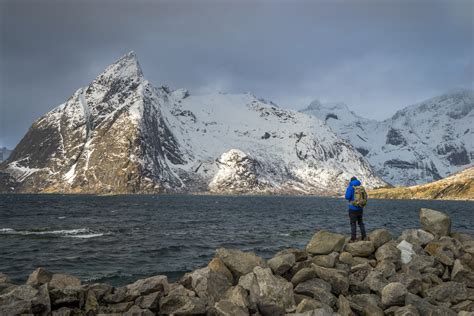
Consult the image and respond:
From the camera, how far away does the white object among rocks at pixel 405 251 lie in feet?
76.4

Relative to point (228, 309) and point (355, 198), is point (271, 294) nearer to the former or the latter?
point (228, 309)

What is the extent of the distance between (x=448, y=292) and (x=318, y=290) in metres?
6.69

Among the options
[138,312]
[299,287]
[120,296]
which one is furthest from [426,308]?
[120,296]

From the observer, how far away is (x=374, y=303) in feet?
60.3

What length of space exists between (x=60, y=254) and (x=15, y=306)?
26.8 meters

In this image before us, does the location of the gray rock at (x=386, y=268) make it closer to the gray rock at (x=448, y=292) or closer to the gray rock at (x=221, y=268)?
the gray rock at (x=448, y=292)

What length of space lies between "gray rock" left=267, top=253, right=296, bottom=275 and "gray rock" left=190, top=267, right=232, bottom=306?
2890 millimetres

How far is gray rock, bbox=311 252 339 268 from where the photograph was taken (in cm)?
2175

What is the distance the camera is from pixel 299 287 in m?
19.1

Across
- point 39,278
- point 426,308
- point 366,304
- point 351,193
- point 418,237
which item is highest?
point 351,193

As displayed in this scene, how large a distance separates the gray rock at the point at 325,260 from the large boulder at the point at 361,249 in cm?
207

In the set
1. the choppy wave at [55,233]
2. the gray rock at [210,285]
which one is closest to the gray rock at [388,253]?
the gray rock at [210,285]

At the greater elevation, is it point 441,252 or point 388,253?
point 388,253

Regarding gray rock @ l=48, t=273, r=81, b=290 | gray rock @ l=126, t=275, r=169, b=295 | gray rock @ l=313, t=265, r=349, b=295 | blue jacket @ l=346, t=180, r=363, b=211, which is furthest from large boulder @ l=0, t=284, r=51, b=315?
blue jacket @ l=346, t=180, r=363, b=211
